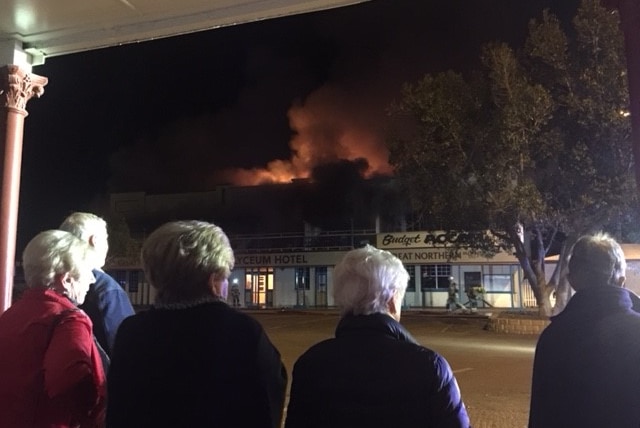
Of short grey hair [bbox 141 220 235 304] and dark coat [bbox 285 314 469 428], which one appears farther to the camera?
A: short grey hair [bbox 141 220 235 304]

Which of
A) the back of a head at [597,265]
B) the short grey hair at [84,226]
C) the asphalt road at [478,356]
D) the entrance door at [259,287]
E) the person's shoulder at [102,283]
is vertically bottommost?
the asphalt road at [478,356]

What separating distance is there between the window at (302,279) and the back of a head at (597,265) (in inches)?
1135

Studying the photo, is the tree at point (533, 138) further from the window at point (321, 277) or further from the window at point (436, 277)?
the window at point (321, 277)

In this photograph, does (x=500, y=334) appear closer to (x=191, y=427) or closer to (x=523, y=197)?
(x=523, y=197)

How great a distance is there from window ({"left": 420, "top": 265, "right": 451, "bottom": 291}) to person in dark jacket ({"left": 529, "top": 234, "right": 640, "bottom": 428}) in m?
26.9

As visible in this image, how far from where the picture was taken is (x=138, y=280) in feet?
111

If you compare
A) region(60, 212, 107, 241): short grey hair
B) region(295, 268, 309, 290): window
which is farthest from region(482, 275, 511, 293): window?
region(60, 212, 107, 241): short grey hair

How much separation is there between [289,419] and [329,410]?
0.22 metres

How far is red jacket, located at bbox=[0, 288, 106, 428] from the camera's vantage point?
2.07m

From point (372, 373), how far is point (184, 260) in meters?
0.72

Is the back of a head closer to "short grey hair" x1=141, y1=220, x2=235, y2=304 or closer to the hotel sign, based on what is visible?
"short grey hair" x1=141, y1=220, x2=235, y2=304

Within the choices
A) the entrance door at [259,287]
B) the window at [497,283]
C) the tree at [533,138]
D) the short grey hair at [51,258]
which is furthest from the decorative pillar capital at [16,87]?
the entrance door at [259,287]

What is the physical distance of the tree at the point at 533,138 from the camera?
1418 cm

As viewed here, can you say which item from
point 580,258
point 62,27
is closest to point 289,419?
point 580,258
